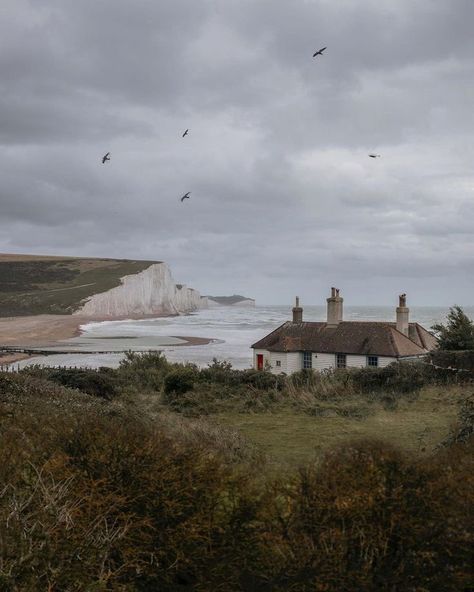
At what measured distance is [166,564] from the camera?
566 centimetres

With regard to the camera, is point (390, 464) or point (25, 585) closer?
point (25, 585)

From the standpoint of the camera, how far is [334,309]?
32.8m

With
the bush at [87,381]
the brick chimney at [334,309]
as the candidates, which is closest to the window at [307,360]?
the brick chimney at [334,309]

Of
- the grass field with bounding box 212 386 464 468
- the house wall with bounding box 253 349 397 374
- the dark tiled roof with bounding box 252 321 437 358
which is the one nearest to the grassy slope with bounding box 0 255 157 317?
the dark tiled roof with bounding box 252 321 437 358

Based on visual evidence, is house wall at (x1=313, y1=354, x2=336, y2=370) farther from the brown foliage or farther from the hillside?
the hillside

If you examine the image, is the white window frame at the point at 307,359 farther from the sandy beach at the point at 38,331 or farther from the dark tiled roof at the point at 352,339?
the sandy beach at the point at 38,331

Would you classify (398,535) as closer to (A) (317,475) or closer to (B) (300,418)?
(A) (317,475)

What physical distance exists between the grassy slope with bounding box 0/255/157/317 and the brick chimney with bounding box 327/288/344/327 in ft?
246

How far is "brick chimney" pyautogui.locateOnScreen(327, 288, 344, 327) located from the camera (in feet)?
106

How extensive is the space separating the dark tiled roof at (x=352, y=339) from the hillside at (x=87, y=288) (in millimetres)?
74078

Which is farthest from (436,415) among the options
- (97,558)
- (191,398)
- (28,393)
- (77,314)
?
(77,314)

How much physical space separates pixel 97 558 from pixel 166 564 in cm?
79

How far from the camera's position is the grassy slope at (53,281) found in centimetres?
10569

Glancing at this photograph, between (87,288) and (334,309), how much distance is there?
9578cm
